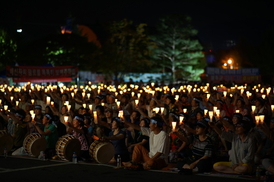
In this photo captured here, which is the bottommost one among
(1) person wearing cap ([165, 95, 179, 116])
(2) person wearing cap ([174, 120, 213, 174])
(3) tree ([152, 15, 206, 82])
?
(2) person wearing cap ([174, 120, 213, 174])

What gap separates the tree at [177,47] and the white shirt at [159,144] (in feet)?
108

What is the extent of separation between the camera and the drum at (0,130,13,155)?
11578 millimetres

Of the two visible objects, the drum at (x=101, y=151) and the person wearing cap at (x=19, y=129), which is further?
the person wearing cap at (x=19, y=129)

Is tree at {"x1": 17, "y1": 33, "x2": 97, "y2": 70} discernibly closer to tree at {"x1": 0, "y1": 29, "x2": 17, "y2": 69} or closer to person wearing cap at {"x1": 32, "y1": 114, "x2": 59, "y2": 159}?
tree at {"x1": 0, "y1": 29, "x2": 17, "y2": 69}

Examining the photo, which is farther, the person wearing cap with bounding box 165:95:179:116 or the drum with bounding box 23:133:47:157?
the person wearing cap with bounding box 165:95:179:116

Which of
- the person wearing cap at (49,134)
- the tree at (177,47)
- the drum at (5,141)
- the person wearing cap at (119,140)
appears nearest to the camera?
the person wearing cap at (119,140)

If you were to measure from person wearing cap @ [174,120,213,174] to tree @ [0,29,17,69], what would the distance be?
38.4 m

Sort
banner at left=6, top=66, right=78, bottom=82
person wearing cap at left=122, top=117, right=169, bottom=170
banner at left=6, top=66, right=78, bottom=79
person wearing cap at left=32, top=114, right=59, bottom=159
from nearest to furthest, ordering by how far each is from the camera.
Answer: person wearing cap at left=122, top=117, right=169, bottom=170
person wearing cap at left=32, top=114, right=59, bottom=159
banner at left=6, top=66, right=78, bottom=79
banner at left=6, top=66, right=78, bottom=82

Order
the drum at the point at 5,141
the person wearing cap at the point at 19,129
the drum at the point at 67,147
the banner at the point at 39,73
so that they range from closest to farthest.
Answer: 1. the drum at the point at 67,147
2. the drum at the point at 5,141
3. the person wearing cap at the point at 19,129
4. the banner at the point at 39,73

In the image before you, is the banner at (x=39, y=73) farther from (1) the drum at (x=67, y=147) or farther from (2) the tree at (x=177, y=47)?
(1) the drum at (x=67, y=147)

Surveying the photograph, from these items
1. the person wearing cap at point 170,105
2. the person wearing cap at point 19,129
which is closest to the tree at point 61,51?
the person wearing cap at point 170,105

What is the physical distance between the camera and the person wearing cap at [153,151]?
9.59m

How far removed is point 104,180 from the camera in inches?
343

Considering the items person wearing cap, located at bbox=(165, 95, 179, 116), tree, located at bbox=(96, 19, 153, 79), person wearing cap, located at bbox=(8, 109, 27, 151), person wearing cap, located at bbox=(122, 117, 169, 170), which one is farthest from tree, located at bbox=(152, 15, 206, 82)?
person wearing cap, located at bbox=(122, 117, 169, 170)
